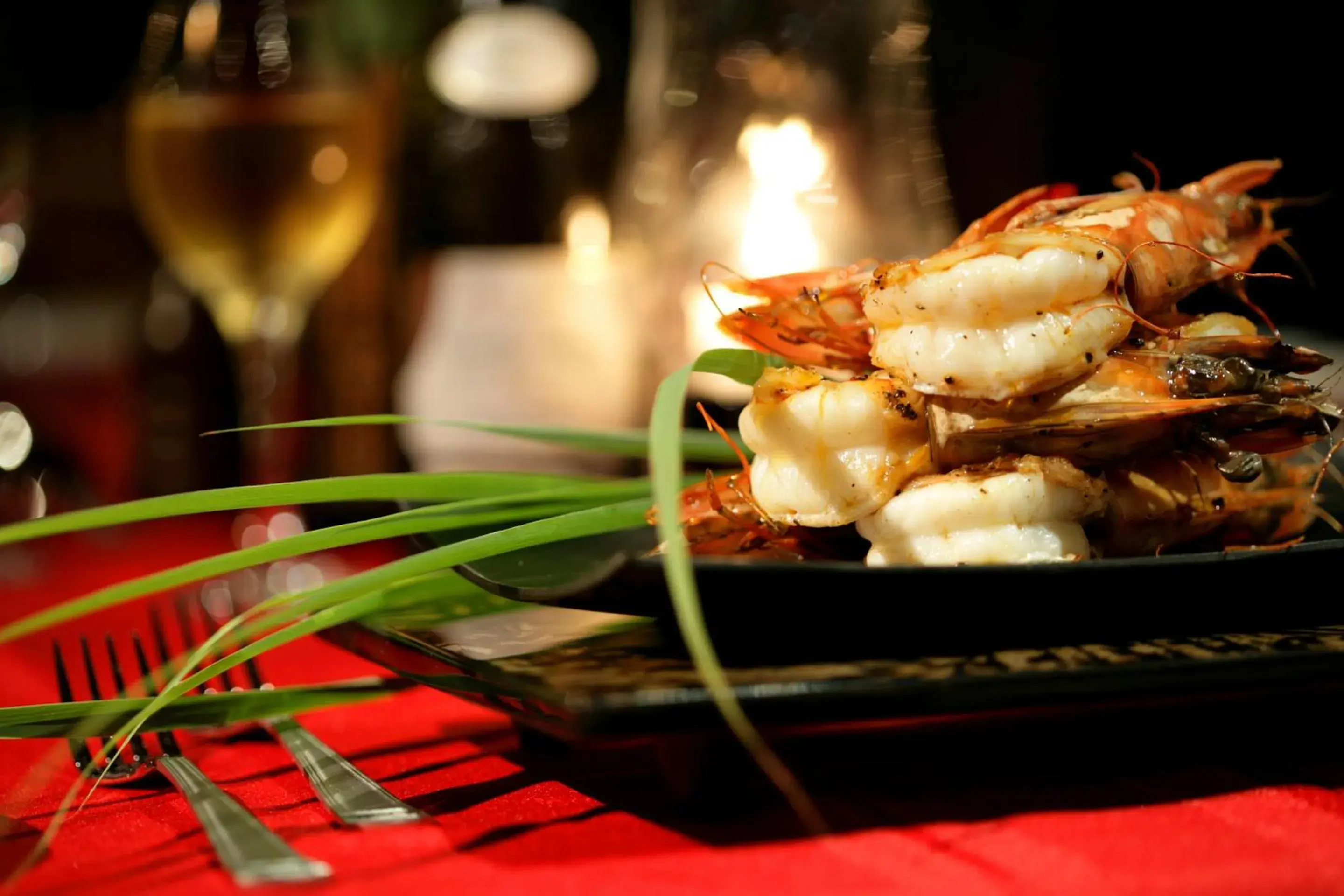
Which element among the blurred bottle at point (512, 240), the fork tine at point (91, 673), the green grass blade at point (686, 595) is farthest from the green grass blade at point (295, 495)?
the blurred bottle at point (512, 240)

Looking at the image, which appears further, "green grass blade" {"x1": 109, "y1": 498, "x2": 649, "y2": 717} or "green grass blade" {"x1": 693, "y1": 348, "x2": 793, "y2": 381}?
"green grass blade" {"x1": 693, "y1": 348, "x2": 793, "y2": 381}

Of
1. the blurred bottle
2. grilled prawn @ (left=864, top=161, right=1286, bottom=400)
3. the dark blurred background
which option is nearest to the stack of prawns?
grilled prawn @ (left=864, top=161, right=1286, bottom=400)

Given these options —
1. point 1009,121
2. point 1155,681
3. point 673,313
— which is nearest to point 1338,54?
point 1009,121

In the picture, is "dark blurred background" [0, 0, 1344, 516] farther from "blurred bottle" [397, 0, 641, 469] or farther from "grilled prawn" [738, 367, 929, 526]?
"grilled prawn" [738, 367, 929, 526]

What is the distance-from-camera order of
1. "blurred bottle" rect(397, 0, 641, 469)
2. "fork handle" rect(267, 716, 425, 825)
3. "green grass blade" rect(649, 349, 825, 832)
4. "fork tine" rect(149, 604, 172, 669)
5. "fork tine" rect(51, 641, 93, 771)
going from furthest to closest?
"blurred bottle" rect(397, 0, 641, 469)
"fork tine" rect(149, 604, 172, 669)
"fork tine" rect(51, 641, 93, 771)
"fork handle" rect(267, 716, 425, 825)
"green grass blade" rect(649, 349, 825, 832)

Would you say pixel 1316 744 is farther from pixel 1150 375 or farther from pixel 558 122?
pixel 558 122

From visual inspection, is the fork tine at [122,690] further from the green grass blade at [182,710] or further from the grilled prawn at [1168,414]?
the grilled prawn at [1168,414]

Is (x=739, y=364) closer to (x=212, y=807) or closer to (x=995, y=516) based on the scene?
(x=995, y=516)

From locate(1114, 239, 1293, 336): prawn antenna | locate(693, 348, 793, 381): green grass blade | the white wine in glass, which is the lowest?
locate(693, 348, 793, 381): green grass blade
